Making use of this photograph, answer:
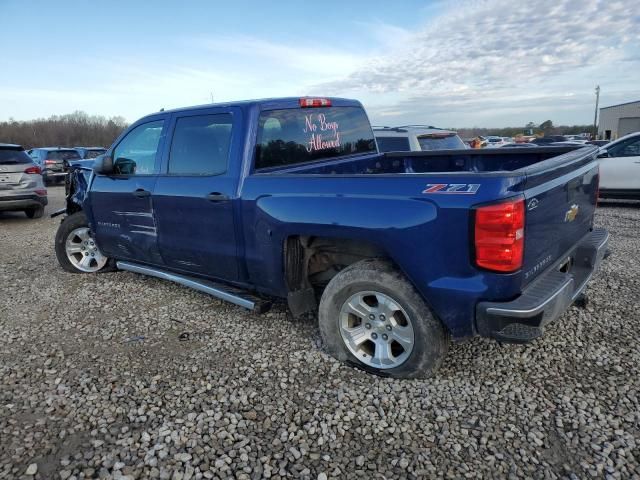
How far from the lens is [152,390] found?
121 inches

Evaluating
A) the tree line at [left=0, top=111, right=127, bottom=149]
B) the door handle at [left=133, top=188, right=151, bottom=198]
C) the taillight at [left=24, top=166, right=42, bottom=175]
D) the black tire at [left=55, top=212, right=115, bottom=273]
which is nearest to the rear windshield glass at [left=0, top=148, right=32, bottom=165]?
the taillight at [left=24, top=166, right=42, bottom=175]

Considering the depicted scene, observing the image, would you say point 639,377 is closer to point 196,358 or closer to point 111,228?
point 196,358

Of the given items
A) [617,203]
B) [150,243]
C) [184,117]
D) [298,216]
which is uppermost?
[184,117]

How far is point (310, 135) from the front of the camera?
4078 millimetres

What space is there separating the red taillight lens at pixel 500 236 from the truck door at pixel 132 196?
9.89 feet

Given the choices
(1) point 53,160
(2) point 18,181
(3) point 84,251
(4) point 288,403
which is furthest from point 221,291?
(1) point 53,160

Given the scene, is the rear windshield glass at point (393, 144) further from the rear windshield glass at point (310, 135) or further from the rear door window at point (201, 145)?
the rear door window at point (201, 145)

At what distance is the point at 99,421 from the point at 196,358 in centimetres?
87

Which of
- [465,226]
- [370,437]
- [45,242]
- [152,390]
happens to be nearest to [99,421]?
[152,390]

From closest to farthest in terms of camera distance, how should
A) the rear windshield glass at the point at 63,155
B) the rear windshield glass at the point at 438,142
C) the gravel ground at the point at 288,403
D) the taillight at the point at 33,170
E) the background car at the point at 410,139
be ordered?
the gravel ground at the point at 288,403, the background car at the point at 410,139, the rear windshield glass at the point at 438,142, the taillight at the point at 33,170, the rear windshield glass at the point at 63,155

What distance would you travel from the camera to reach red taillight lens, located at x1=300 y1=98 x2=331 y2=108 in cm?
402

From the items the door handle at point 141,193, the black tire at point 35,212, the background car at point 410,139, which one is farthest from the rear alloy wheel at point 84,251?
the black tire at point 35,212

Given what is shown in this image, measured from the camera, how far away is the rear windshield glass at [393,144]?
706cm

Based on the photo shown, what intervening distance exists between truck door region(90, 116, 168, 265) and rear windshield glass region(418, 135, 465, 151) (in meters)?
4.18
